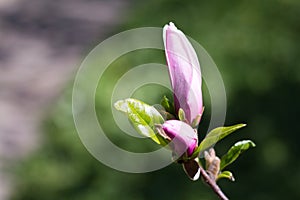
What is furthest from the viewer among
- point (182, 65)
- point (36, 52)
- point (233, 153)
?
point (36, 52)

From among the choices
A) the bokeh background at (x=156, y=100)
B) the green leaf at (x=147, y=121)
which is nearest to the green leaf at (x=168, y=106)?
the green leaf at (x=147, y=121)

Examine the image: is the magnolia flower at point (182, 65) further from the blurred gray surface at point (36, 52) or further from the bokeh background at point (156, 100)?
the blurred gray surface at point (36, 52)

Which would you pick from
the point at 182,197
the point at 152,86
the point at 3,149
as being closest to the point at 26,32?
the point at 3,149

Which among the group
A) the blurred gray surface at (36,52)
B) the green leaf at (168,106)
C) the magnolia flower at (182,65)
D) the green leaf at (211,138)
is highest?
the blurred gray surface at (36,52)

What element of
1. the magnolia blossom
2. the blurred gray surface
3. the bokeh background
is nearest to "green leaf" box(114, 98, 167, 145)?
the magnolia blossom

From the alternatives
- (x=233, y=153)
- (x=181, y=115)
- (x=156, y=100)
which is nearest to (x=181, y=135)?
(x=181, y=115)

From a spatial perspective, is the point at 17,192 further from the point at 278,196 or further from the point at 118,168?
the point at 278,196

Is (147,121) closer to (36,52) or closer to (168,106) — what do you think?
(168,106)
